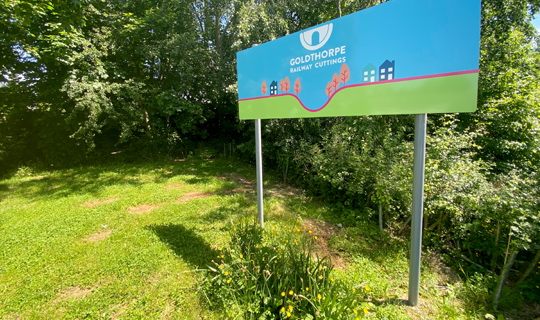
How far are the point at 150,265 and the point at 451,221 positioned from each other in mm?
3937

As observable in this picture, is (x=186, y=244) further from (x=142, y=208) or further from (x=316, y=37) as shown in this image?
(x=316, y=37)

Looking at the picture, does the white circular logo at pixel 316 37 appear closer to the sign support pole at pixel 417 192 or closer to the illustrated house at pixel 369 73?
the illustrated house at pixel 369 73

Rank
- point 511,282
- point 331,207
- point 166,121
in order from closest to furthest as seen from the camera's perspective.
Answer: point 511,282 < point 331,207 < point 166,121

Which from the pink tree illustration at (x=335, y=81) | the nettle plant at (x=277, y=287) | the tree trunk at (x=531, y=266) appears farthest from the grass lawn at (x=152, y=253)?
the pink tree illustration at (x=335, y=81)

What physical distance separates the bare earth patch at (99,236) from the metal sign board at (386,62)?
3.32m

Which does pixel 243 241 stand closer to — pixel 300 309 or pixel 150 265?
pixel 300 309

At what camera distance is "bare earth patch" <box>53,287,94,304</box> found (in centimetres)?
260

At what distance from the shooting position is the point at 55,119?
9.26m

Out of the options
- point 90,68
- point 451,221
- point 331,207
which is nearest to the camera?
point 451,221

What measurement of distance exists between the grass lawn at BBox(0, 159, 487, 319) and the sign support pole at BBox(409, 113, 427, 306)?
1.41 ft

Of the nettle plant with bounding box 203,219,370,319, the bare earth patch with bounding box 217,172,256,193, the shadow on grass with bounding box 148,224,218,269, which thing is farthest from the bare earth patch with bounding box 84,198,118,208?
the nettle plant with bounding box 203,219,370,319

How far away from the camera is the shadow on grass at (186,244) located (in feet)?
10.4

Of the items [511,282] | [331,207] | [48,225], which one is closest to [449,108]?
[511,282]

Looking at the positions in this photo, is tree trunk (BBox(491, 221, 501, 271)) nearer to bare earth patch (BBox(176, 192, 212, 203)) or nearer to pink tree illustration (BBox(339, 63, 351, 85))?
pink tree illustration (BBox(339, 63, 351, 85))
